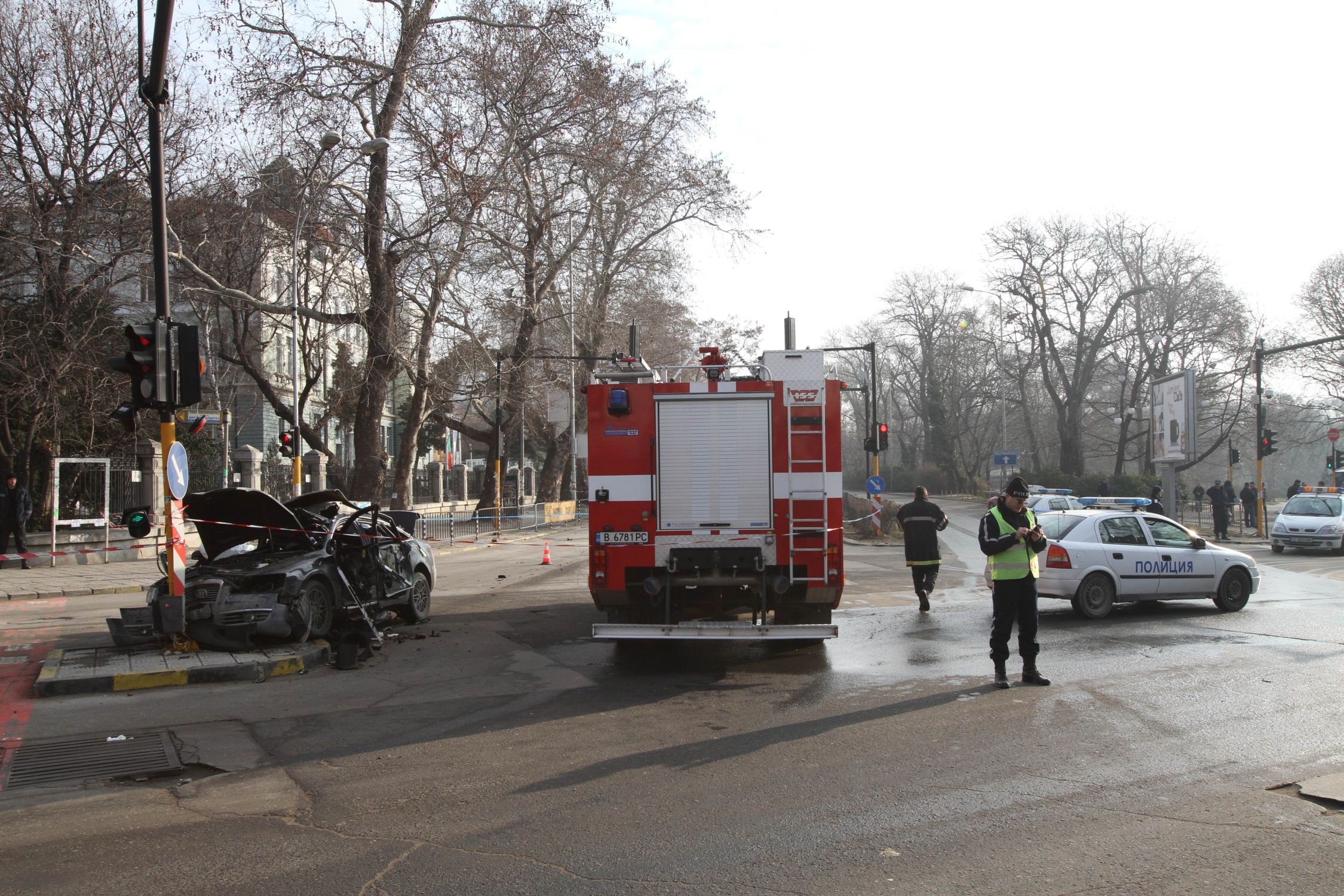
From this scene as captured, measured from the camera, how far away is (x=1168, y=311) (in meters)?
45.6

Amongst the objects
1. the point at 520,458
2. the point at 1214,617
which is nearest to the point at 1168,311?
A: the point at 520,458

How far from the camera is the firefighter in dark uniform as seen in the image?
13977mm

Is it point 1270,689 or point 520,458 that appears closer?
point 1270,689

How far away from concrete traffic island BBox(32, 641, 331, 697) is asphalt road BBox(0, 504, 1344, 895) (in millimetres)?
238

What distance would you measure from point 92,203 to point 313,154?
5.24 metres

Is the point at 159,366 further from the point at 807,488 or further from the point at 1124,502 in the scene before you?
the point at 1124,502

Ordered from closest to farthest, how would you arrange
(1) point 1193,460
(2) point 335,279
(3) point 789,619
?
(3) point 789,619
(2) point 335,279
(1) point 1193,460

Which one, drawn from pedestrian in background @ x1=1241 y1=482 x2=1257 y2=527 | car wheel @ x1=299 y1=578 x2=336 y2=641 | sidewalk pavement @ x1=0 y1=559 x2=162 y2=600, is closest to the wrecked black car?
car wheel @ x1=299 y1=578 x2=336 y2=641

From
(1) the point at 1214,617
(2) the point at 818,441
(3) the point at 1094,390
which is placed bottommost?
(1) the point at 1214,617

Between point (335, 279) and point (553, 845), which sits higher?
point (335, 279)

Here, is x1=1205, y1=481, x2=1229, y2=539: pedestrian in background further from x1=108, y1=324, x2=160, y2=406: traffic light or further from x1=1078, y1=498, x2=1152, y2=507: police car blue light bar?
x1=108, y1=324, x2=160, y2=406: traffic light

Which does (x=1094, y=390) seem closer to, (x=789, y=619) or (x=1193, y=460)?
(x=1193, y=460)

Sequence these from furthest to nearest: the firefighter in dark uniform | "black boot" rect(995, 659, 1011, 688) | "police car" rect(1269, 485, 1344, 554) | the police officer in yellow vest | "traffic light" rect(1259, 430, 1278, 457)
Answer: "traffic light" rect(1259, 430, 1278, 457)
"police car" rect(1269, 485, 1344, 554)
the firefighter in dark uniform
the police officer in yellow vest
"black boot" rect(995, 659, 1011, 688)

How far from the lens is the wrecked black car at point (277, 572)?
991cm
